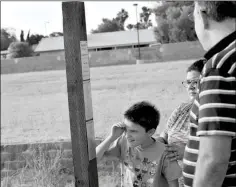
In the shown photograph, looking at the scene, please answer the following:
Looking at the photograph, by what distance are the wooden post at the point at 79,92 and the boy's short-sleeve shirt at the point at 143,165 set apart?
0.58 feet

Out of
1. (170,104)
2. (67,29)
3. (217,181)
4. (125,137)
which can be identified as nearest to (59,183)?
(125,137)

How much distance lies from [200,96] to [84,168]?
1.10m

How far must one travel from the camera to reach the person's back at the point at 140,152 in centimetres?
245

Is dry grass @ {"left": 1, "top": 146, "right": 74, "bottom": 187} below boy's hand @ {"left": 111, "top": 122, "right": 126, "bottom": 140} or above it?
below

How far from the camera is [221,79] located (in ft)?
5.13

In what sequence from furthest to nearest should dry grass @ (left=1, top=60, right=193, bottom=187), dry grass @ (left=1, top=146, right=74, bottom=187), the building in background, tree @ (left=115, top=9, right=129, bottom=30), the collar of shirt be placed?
tree @ (left=115, top=9, right=129, bottom=30), the building in background, dry grass @ (left=1, top=60, right=193, bottom=187), dry grass @ (left=1, top=146, right=74, bottom=187), the collar of shirt

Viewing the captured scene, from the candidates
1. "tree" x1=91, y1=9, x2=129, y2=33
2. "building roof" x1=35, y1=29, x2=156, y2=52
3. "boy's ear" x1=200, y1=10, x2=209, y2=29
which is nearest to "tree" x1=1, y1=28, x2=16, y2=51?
"tree" x1=91, y1=9, x2=129, y2=33

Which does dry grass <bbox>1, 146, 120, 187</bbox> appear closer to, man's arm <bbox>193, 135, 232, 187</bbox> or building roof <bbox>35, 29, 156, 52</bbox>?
man's arm <bbox>193, 135, 232, 187</bbox>

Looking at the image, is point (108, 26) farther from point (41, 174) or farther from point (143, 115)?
point (143, 115)

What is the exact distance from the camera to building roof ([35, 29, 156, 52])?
60116 mm

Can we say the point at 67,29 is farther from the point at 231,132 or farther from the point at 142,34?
the point at 142,34

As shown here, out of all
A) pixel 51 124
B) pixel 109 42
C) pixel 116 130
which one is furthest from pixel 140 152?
pixel 109 42

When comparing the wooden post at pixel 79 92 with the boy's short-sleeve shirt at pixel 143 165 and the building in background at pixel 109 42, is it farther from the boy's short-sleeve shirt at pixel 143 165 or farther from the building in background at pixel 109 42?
the building in background at pixel 109 42

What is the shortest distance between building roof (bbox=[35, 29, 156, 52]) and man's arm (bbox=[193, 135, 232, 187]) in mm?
57929
